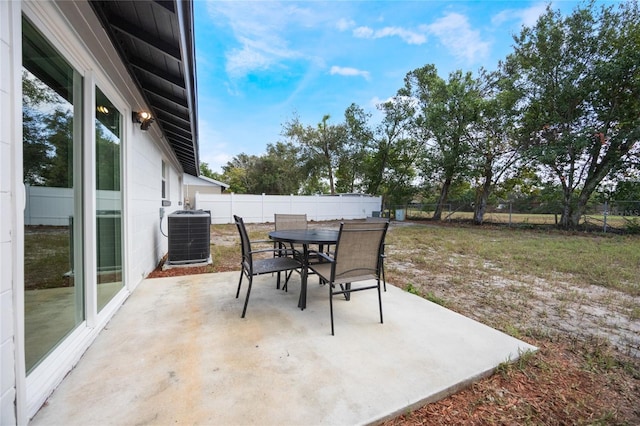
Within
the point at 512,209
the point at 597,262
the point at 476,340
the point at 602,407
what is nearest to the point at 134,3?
the point at 476,340

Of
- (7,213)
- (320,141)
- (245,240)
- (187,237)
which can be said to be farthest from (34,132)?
(320,141)

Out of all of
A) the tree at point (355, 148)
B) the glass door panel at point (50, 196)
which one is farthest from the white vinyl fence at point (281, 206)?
the glass door panel at point (50, 196)

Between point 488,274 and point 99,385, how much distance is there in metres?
4.95

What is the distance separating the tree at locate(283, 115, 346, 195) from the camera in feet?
63.7

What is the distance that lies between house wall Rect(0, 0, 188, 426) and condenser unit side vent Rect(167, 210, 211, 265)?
114 cm

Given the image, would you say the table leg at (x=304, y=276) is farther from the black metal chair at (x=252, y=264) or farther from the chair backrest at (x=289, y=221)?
the chair backrest at (x=289, y=221)

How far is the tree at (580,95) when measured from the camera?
8.79 metres

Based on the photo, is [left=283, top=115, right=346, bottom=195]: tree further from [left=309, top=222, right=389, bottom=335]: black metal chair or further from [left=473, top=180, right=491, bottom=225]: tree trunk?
[left=309, top=222, right=389, bottom=335]: black metal chair

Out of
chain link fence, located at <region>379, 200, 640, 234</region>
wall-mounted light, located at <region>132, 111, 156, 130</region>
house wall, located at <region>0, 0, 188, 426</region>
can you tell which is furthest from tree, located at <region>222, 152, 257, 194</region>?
house wall, located at <region>0, 0, 188, 426</region>

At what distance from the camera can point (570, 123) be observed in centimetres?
1002

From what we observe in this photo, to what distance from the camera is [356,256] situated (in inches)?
88.9

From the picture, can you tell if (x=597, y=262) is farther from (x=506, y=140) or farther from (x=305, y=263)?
(x=506, y=140)

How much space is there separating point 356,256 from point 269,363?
104cm

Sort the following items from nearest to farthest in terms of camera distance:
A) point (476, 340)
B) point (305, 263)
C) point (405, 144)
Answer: point (476, 340), point (305, 263), point (405, 144)
